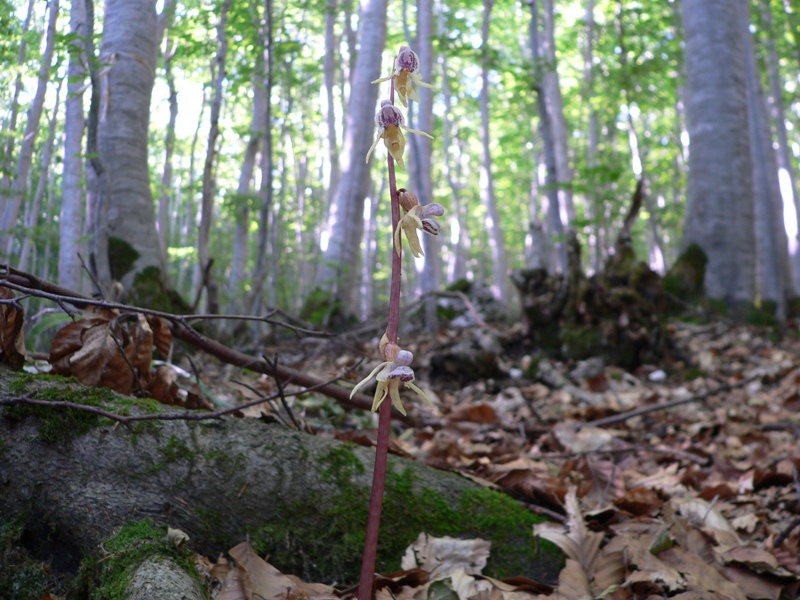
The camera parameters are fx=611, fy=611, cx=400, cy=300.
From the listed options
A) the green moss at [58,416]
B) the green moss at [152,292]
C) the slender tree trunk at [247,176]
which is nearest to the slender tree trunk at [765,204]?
the slender tree trunk at [247,176]

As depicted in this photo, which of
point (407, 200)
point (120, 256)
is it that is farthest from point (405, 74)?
point (120, 256)

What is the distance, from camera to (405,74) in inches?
39.3

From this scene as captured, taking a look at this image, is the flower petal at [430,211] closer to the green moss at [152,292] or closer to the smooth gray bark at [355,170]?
the green moss at [152,292]

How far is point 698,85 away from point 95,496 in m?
7.77

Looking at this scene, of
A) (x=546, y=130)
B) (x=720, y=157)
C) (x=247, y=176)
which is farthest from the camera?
(x=247, y=176)

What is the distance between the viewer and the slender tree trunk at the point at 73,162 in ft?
7.61

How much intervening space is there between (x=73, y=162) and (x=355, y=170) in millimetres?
6356

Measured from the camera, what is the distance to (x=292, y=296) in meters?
11.3

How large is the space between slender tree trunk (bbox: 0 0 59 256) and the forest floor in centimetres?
95

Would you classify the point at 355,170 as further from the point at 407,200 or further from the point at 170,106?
the point at 407,200

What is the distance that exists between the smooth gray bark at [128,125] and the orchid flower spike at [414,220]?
2.17 meters

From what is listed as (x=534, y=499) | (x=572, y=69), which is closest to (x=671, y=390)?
(x=534, y=499)

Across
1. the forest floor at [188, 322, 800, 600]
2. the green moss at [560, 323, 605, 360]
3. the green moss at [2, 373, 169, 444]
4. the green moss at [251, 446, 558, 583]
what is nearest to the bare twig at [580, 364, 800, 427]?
the forest floor at [188, 322, 800, 600]

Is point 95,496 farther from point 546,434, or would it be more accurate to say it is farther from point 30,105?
point 546,434
